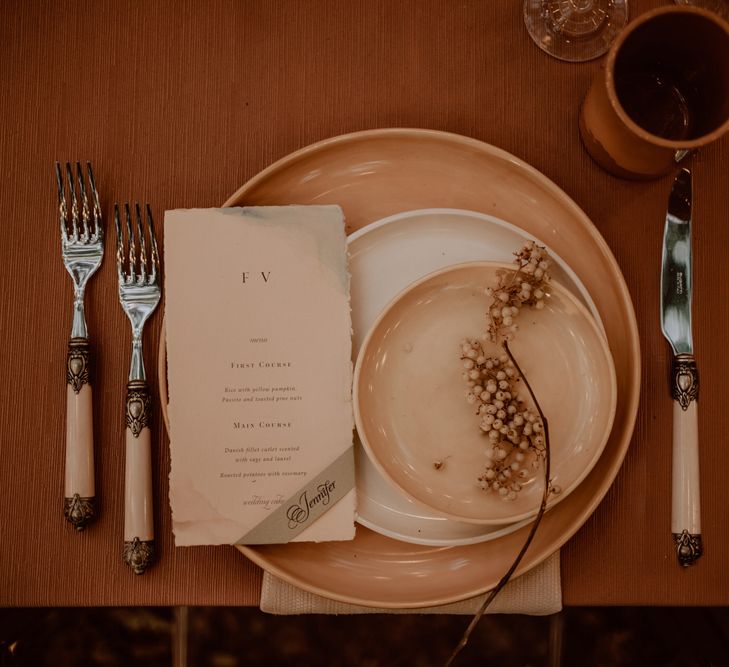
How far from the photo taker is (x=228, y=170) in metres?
0.64

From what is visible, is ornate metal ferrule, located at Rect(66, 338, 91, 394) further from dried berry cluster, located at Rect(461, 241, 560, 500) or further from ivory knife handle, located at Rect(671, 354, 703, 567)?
ivory knife handle, located at Rect(671, 354, 703, 567)

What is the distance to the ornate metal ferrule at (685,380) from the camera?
1.96ft

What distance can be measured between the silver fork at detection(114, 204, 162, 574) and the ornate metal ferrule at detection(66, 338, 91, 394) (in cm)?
→ 4

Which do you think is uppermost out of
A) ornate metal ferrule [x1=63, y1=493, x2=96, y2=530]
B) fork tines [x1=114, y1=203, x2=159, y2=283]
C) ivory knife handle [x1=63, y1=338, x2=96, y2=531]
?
fork tines [x1=114, y1=203, x2=159, y2=283]

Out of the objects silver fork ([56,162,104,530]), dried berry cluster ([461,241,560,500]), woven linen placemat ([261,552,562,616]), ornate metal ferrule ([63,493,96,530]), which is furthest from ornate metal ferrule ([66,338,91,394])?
dried berry cluster ([461,241,560,500])

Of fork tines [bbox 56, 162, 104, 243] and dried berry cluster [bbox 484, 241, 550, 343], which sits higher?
fork tines [bbox 56, 162, 104, 243]

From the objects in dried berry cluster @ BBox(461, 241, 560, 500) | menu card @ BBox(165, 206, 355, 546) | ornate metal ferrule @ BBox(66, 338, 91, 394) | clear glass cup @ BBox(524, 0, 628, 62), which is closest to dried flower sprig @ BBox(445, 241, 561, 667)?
dried berry cluster @ BBox(461, 241, 560, 500)

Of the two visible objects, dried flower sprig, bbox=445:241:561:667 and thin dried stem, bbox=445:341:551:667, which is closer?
thin dried stem, bbox=445:341:551:667

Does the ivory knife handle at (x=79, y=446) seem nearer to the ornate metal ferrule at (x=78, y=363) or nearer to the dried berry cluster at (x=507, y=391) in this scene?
the ornate metal ferrule at (x=78, y=363)

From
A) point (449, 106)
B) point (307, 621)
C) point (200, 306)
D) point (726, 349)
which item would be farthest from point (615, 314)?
point (307, 621)

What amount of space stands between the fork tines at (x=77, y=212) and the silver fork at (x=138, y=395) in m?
0.02

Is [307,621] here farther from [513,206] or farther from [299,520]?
[513,206]

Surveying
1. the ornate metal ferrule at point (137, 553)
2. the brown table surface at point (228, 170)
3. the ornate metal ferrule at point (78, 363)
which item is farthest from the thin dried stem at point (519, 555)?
the ornate metal ferrule at point (78, 363)

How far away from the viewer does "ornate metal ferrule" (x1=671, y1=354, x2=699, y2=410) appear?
60 centimetres
